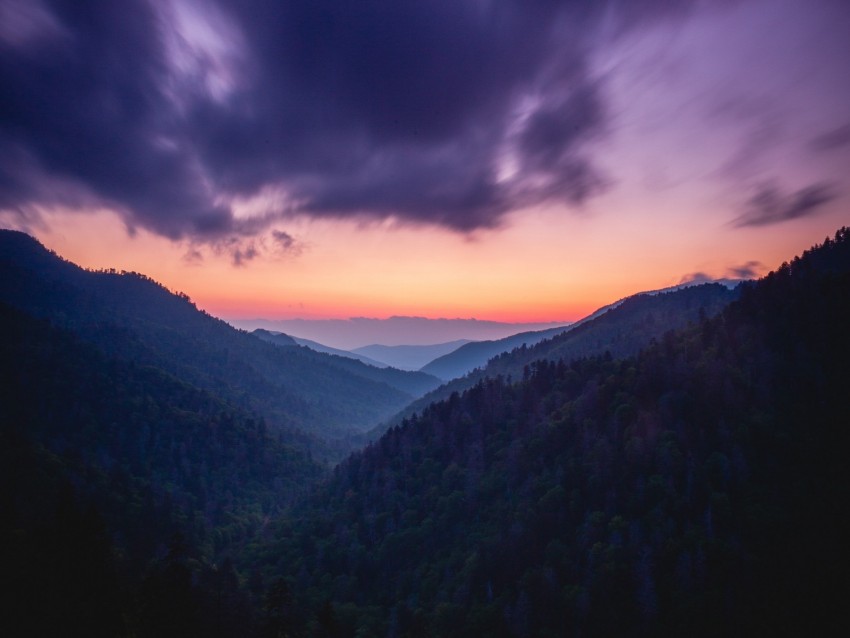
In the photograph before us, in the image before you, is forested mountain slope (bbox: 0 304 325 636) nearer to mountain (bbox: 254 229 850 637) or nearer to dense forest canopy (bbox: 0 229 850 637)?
dense forest canopy (bbox: 0 229 850 637)

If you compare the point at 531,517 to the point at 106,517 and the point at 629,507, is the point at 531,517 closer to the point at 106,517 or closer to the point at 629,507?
the point at 629,507

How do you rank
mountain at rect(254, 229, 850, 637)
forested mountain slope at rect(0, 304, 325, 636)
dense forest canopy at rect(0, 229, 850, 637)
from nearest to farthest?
forested mountain slope at rect(0, 304, 325, 636) < dense forest canopy at rect(0, 229, 850, 637) < mountain at rect(254, 229, 850, 637)

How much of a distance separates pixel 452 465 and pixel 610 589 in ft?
208

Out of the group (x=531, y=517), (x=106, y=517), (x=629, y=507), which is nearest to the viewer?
(x=629, y=507)

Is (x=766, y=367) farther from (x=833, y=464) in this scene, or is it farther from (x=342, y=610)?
(x=342, y=610)

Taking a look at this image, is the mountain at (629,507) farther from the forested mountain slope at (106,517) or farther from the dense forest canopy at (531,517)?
the forested mountain slope at (106,517)

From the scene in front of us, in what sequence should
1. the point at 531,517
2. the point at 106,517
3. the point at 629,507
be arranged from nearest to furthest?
the point at 629,507 < the point at 531,517 < the point at 106,517

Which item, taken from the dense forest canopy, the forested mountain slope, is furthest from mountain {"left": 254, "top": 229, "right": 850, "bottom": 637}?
the forested mountain slope

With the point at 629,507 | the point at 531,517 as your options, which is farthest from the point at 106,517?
the point at 629,507

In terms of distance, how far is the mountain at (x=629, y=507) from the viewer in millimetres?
71188

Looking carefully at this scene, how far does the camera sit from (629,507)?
89.8m

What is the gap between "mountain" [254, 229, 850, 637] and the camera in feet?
234

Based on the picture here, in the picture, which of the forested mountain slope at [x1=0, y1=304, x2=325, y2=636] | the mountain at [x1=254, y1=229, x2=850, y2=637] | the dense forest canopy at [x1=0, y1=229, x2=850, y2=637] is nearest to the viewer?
the forested mountain slope at [x1=0, y1=304, x2=325, y2=636]

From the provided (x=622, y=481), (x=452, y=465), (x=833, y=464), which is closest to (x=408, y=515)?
(x=452, y=465)
